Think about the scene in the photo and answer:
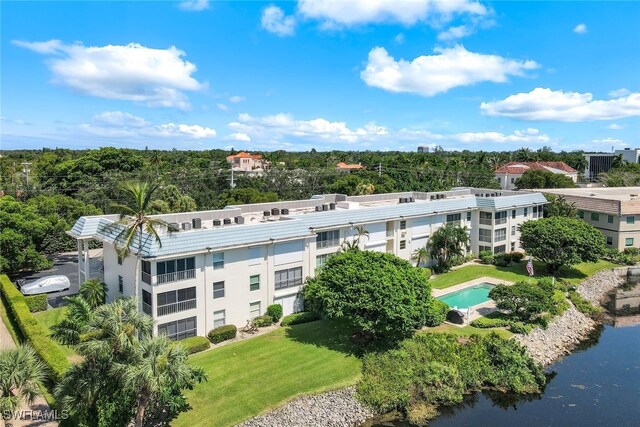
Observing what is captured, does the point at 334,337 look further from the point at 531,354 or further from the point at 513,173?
the point at 513,173

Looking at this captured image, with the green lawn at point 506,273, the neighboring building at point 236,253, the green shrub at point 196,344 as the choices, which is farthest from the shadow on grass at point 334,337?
the green lawn at point 506,273

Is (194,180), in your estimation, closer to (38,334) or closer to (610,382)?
(38,334)

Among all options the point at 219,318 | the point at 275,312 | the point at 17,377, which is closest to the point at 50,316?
the point at 219,318

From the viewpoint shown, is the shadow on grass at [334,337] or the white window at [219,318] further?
the white window at [219,318]

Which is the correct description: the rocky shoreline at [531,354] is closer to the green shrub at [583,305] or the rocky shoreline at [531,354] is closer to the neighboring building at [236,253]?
the green shrub at [583,305]

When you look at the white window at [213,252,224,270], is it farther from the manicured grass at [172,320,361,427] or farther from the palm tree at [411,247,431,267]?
the palm tree at [411,247,431,267]

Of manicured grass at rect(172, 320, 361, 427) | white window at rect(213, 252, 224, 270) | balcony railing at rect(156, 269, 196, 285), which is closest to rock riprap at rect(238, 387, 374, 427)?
manicured grass at rect(172, 320, 361, 427)
